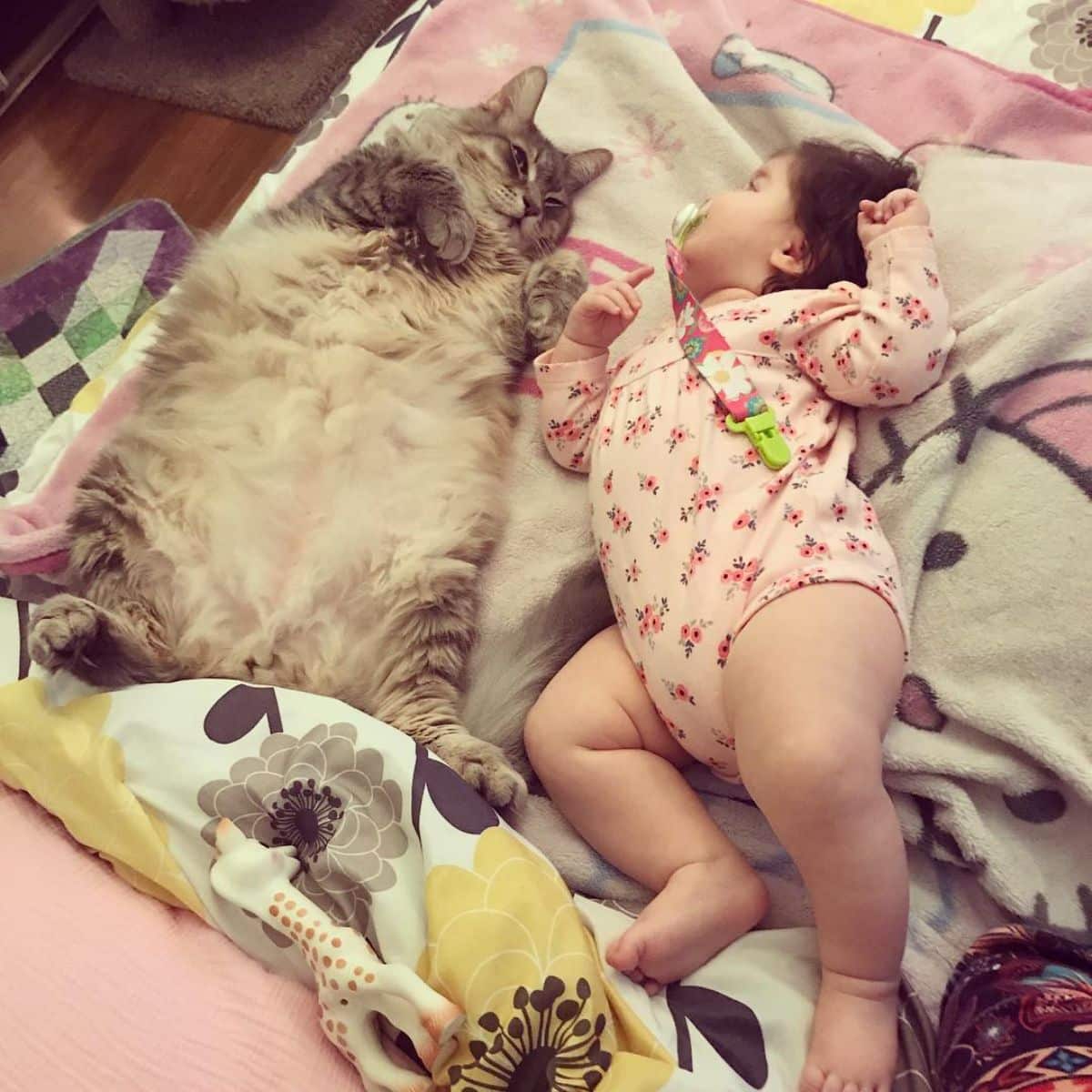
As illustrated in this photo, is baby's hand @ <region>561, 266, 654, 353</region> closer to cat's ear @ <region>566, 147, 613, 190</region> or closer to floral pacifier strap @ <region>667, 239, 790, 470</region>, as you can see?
floral pacifier strap @ <region>667, 239, 790, 470</region>

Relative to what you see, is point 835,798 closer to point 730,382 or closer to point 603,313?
point 730,382

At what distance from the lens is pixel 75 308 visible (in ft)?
6.22

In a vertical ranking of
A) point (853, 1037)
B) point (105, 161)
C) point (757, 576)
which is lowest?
point (853, 1037)

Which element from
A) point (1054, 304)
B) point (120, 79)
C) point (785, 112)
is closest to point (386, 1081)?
point (1054, 304)

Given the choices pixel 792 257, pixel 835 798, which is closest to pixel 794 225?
pixel 792 257

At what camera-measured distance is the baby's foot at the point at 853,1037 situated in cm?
86

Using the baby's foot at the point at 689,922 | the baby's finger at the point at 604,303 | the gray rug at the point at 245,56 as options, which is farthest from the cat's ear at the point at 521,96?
the baby's foot at the point at 689,922

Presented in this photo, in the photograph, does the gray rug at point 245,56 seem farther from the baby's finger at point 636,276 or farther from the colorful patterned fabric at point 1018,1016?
the colorful patterned fabric at point 1018,1016

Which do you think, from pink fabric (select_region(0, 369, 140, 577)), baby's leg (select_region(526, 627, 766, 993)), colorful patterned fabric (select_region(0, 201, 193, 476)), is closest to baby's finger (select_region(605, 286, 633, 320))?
baby's leg (select_region(526, 627, 766, 993))

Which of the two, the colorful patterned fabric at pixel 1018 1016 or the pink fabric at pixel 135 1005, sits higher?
the pink fabric at pixel 135 1005

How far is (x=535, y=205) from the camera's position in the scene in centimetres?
158

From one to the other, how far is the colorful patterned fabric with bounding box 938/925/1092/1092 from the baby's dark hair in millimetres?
809

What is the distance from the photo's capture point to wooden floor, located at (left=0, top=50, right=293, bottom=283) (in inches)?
86.6

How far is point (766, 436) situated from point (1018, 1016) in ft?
2.06
